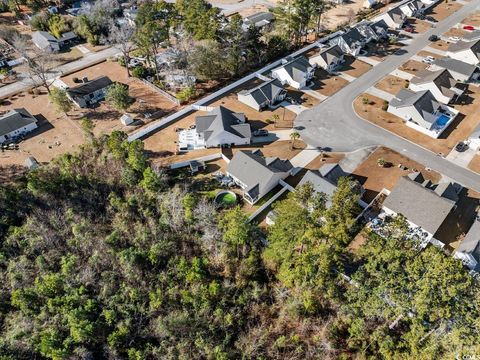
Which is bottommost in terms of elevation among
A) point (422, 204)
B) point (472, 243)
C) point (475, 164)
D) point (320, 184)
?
point (475, 164)

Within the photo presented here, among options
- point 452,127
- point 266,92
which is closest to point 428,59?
point 452,127

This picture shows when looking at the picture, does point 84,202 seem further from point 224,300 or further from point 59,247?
point 224,300

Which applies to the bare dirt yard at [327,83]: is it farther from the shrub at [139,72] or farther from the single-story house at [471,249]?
the single-story house at [471,249]

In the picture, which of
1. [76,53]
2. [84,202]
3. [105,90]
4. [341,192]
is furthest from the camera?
[76,53]

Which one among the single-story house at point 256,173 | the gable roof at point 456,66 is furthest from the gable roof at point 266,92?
the gable roof at point 456,66

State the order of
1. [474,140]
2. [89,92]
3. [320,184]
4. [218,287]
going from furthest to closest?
[89,92], [474,140], [320,184], [218,287]

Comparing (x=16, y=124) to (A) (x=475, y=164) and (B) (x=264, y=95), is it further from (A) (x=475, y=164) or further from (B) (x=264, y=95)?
(A) (x=475, y=164)

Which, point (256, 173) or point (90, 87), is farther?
point (90, 87)

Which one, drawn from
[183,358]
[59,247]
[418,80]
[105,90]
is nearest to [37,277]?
[59,247]
